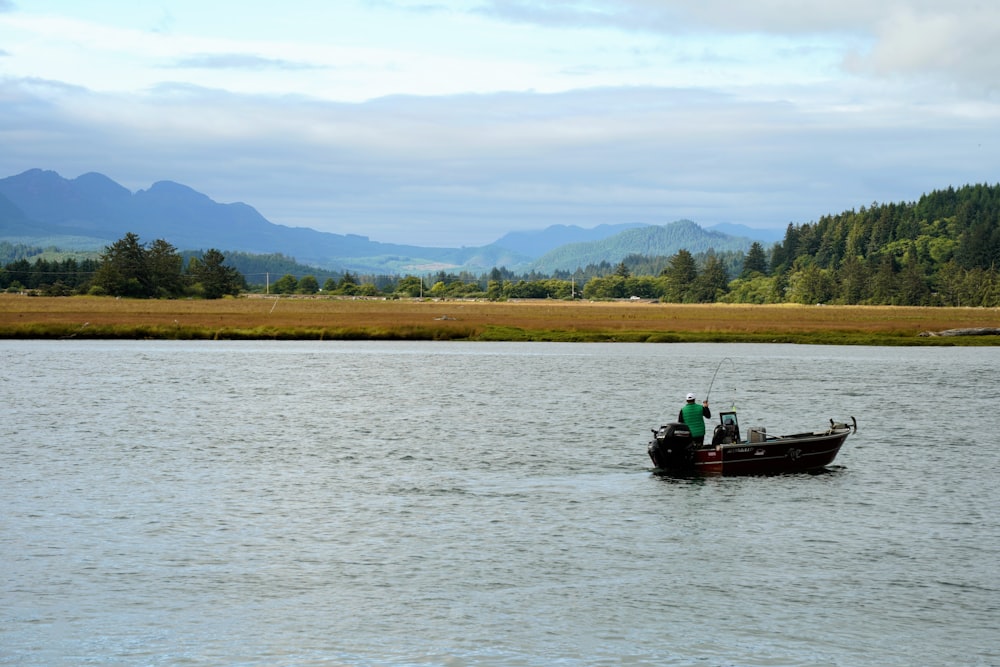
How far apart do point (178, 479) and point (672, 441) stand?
18170 millimetres

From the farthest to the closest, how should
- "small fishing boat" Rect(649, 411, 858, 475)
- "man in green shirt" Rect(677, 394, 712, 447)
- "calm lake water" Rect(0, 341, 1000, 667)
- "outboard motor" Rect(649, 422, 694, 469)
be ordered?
1. "man in green shirt" Rect(677, 394, 712, 447)
2. "small fishing boat" Rect(649, 411, 858, 475)
3. "outboard motor" Rect(649, 422, 694, 469)
4. "calm lake water" Rect(0, 341, 1000, 667)

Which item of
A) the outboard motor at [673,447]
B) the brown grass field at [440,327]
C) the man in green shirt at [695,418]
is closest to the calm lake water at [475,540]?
the outboard motor at [673,447]

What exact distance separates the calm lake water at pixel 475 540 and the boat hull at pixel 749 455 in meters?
0.81

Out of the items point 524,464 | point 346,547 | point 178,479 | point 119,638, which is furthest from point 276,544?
point 524,464

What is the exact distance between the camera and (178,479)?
41.3 m

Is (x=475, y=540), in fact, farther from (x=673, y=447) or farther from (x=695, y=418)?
(x=695, y=418)

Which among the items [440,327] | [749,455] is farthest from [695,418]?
[440,327]

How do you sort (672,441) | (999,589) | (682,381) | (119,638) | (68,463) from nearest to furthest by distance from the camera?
(119,638), (999,589), (672,441), (68,463), (682,381)

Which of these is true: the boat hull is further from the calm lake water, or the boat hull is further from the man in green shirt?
the calm lake water

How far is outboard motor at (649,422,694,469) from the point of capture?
41156 mm

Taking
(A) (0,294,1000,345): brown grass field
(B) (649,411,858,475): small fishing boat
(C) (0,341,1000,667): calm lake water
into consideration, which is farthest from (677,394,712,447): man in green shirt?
(A) (0,294,1000,345): brown grass field

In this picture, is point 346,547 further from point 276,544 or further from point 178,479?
point 178,479

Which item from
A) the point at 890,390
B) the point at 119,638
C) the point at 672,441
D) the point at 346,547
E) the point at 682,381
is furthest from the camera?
the point at 682,381

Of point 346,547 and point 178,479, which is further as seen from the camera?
point 178,479
